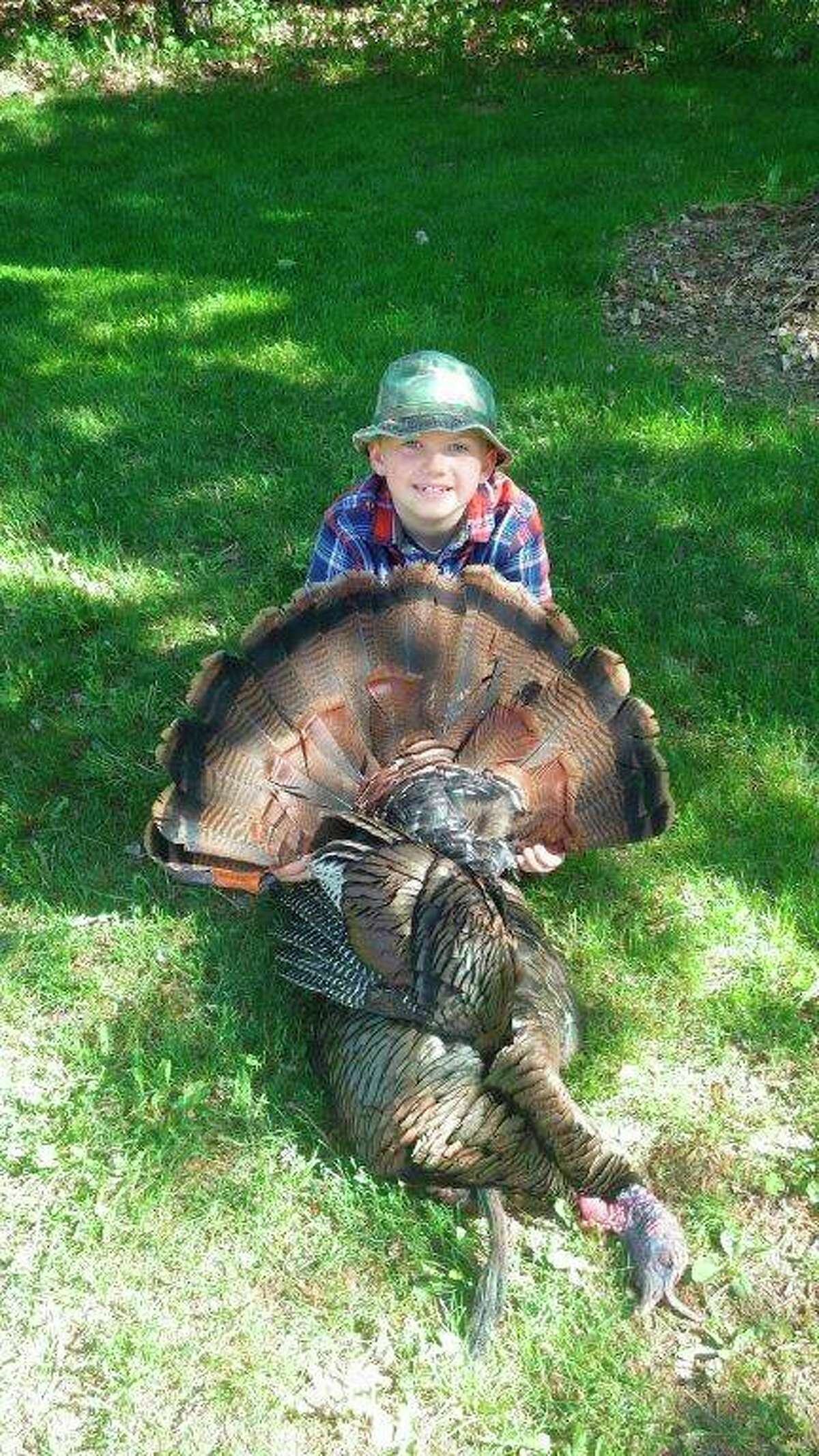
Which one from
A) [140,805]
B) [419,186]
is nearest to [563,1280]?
[140,805]

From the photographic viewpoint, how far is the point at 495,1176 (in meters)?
2.22

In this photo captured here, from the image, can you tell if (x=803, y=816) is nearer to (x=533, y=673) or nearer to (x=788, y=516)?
(x=533, y=673)

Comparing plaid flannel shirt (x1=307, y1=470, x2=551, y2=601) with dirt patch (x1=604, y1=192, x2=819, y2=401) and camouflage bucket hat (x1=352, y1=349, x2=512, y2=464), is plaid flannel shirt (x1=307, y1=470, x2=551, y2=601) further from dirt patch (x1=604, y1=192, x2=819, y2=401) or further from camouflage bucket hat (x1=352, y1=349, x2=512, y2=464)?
dirt patch (x1=604, y1=192, x2=819, y2=401)

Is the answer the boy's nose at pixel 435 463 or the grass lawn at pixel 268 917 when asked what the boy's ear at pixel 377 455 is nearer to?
the boy's nose at pixel 435 463

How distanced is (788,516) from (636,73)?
22.9ft

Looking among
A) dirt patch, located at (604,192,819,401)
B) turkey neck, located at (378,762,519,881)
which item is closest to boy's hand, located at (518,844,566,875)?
turkey neck, located at (378,762,519,881)

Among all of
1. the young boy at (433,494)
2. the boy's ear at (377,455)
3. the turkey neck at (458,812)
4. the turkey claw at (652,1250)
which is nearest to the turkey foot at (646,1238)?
the turkey claw at (652,1250)

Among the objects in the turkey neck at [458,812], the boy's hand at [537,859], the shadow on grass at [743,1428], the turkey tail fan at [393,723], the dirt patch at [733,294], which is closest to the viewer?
the shadow on grass at [743,1428]

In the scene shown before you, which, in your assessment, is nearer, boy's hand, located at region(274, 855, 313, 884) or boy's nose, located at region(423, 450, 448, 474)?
boy's hand, located at region(274, 855, 313, 884)

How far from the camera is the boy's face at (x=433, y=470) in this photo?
2941 mm

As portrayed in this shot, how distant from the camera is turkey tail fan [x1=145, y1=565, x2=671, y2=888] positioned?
263 cm

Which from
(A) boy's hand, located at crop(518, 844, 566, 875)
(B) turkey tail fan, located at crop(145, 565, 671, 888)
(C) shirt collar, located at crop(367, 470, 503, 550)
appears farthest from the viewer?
(C) shirt collar, located at crop(367, 470, 503, 550)

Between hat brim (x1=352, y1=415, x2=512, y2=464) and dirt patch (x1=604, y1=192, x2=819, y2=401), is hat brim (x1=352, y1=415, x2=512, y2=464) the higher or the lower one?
the higher one

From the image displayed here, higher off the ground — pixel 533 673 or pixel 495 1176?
pixel 533 673
